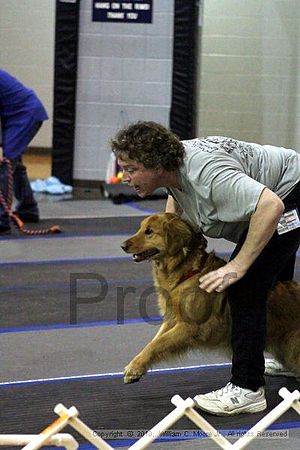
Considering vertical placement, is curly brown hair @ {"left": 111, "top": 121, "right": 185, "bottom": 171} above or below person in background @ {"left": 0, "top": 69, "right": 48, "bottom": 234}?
above

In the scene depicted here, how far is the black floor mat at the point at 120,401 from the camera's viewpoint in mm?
3014

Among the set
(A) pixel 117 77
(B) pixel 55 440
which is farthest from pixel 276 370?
(A) pixel 117 77

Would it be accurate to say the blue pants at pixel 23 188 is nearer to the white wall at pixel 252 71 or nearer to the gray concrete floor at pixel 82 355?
the white wall at pixel 252 71

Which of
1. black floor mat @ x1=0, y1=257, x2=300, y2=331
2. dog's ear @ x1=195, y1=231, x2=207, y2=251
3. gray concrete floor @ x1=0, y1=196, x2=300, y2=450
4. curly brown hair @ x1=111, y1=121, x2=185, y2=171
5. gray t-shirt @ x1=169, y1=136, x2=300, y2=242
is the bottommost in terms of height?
black floor mat @ x1=0, y1=257, x2=300, y2=331

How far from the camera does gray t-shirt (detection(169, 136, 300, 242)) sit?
290 centimetres

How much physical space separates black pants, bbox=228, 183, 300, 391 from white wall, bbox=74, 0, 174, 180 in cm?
585

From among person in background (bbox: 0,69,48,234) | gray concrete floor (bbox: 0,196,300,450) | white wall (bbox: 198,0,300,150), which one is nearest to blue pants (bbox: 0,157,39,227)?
person in background (bbox: 0,69,48,234)

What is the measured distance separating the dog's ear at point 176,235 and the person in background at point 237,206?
5 centimetres

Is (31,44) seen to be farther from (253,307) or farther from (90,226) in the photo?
(253,307)

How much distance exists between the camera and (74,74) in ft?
29.2

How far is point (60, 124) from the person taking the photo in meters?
8.98

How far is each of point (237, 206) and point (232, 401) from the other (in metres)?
0.74

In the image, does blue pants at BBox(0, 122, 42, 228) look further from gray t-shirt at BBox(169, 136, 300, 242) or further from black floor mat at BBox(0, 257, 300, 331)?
gray t-shirt at BBox(169, 136, 300, 242)

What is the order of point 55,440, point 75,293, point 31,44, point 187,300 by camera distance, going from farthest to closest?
point 31,44 → point 75,293 → point 187,300 → point 55,440
